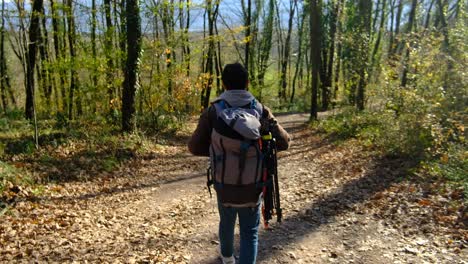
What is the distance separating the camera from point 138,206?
6680 mm

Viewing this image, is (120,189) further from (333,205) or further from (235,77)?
(235,77)

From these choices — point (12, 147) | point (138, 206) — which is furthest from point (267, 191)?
point (12, 147)

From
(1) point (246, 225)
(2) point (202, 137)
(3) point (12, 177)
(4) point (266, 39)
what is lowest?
(3) point (12, 177)

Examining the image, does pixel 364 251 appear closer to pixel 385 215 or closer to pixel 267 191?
pixel 385 215

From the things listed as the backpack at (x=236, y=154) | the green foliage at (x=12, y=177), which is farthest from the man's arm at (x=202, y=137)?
the green foliage at (x=12, y=177)

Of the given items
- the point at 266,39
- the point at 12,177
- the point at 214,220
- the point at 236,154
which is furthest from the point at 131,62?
the point at 266,39

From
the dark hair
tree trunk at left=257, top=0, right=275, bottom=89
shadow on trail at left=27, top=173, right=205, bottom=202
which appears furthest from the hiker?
tree trunk at left=257, top=0, right=275, bottom=89

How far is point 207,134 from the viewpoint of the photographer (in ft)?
10.1

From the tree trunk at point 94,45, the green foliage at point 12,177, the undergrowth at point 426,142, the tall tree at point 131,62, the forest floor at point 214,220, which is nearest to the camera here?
the forest floor at point 214,220

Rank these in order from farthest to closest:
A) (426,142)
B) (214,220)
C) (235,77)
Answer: (426,142) < (214,220) < (235,77)

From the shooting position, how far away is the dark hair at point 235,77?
3.05 metres

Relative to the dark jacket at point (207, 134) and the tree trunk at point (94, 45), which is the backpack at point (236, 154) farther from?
the tree trunk at point (94, 45)

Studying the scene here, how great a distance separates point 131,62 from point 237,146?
9028 mm

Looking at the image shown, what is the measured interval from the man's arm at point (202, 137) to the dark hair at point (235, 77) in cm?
30
